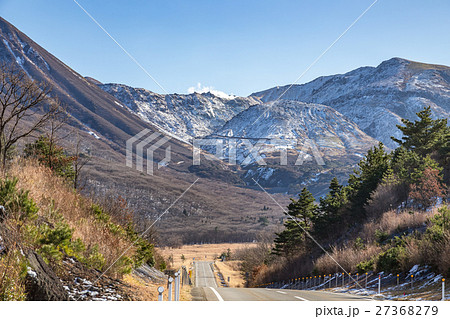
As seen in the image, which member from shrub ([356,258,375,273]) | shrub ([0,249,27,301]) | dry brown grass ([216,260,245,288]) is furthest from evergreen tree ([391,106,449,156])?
dry brown grass ([216,260,245,288])

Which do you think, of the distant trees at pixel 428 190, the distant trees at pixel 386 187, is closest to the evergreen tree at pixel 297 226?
the distant trees at pixel 386 187

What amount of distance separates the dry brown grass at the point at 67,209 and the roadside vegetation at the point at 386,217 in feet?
42.3

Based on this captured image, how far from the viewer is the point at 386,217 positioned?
38.8m

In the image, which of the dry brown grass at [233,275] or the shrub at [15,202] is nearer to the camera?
the shrub at [15,202]

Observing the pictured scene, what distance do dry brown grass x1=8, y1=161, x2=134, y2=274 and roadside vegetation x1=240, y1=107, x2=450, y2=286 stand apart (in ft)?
42.3

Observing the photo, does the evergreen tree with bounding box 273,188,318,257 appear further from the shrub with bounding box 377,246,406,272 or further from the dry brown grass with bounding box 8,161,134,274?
the dry brown grass with bounding box 8,161,134,274

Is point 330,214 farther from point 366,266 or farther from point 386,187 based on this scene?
A: point 366,266

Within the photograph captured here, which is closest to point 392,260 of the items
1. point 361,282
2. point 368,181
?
point 361,282

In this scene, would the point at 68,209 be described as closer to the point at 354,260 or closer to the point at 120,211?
the point at 120,211

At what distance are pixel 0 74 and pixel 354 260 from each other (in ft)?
84.5

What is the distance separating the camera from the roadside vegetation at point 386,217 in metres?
21.9

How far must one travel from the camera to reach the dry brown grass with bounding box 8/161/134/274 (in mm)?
14453

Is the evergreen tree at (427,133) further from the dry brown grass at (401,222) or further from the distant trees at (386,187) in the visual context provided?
the dry brown grass at (401,222)

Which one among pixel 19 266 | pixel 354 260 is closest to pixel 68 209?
pixel 19 266
